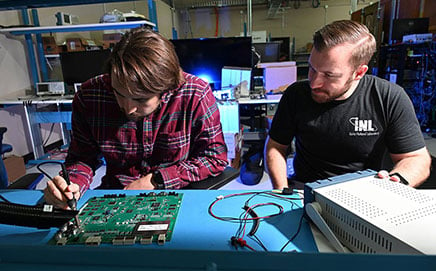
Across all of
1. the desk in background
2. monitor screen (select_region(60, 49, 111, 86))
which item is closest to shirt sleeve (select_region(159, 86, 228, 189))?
the desk in background

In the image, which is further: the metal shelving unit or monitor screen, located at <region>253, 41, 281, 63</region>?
monitor screen, located at <region>253, 41, 281, 63</region>

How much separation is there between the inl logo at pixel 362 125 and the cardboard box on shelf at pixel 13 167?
315 centimetres

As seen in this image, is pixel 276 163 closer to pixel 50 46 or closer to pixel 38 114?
pixel 38 114

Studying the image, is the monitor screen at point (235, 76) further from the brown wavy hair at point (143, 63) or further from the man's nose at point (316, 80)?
the brown wavy hair at point (143, 63)

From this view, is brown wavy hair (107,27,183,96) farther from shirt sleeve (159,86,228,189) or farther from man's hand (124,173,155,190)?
man's hand (124,173,155,190)

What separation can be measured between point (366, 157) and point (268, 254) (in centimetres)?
113

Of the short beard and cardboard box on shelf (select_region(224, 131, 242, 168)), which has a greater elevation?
the short beard

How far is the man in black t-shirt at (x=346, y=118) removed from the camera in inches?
42.4

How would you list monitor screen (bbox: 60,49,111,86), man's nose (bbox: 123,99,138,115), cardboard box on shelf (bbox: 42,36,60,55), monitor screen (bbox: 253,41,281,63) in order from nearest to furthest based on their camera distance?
1. man's nose (bbox: 123,99,138,115)
2. monitor screen (bbox: 60,49,111,86)
3. monitor screen (bbox: 253,41,281,63)
4. cardboard box on shelf (bbox: 42,36,60,55)

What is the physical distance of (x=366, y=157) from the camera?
121 cm

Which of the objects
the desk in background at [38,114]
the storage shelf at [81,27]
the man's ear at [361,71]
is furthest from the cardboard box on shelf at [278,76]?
the desk in background at [38,114]

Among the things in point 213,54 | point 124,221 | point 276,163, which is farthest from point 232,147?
point 124,221

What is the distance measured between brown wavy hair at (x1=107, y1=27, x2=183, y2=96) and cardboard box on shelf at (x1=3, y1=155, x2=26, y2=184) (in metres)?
2.61

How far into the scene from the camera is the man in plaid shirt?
3.46 ft
